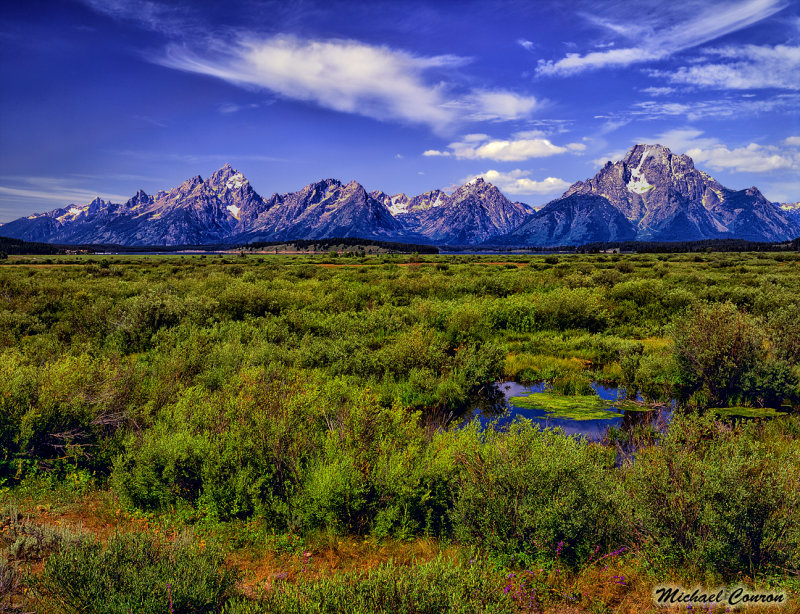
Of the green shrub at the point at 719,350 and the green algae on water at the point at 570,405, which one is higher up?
the green shrub at the point at 719,350

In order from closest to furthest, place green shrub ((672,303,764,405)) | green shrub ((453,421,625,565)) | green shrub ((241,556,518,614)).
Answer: green shrub ((241,556,518,614)) → green shrub ((453,421,625,565)) → green shrub ((672,303,764,405))

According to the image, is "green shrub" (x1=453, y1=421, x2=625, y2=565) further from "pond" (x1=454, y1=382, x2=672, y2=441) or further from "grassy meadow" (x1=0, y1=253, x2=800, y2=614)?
"pond" (x1=454, y1=382, x2=672, y2=441)

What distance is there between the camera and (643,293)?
25.5 meters

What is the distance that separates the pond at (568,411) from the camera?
10784 millimetres

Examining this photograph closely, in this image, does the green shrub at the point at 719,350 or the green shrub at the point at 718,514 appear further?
the green shrub at the point at 719,350

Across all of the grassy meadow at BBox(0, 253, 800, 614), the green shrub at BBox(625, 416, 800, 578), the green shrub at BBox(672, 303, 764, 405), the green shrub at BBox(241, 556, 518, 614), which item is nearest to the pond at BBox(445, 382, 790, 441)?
the grassy meadow at BBox(0, 253, 800, 614)

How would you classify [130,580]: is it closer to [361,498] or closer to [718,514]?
[361,498]

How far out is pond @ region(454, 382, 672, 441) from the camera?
35.4ft

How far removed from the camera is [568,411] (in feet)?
38.5

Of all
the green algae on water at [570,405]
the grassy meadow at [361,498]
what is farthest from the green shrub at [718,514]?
the green algae on water at [570,405]

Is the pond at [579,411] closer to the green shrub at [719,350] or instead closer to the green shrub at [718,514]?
the green shrub at [719,350]

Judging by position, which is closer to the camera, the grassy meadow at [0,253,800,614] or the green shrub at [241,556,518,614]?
the green shrub at [241,556,518,614]

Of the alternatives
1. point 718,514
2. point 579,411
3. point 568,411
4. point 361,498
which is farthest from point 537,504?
point 579,411

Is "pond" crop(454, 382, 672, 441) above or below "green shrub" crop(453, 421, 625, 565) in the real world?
below
